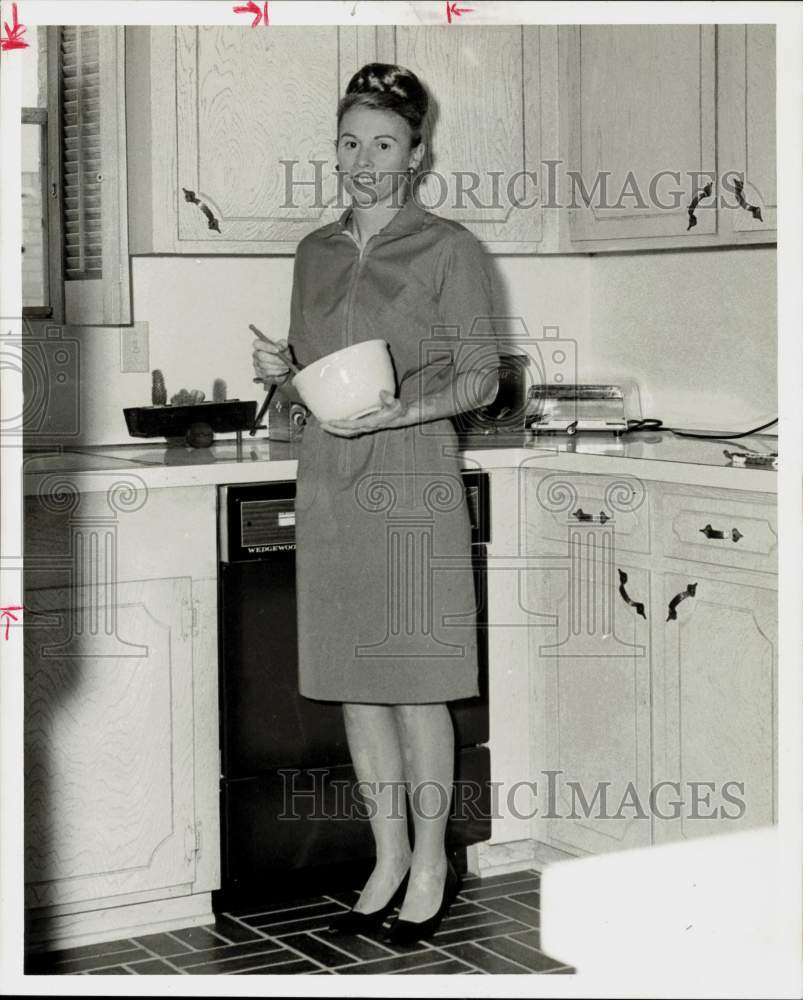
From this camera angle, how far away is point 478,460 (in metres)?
3.04

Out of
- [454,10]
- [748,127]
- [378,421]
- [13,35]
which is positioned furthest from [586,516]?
[13,35]

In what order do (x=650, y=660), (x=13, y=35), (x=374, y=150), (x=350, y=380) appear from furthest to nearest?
(x=650, y=660), (x=374, y=150), (x=350, y=380), (x=13, y=35)

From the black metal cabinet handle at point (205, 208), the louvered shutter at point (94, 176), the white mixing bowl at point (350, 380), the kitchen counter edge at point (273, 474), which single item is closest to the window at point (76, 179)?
the louvered shutter at point (94, 176)

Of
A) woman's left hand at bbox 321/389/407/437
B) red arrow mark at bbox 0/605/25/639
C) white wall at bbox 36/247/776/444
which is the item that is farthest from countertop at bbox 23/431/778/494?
red arrow mark at bbox 0/605/25/639

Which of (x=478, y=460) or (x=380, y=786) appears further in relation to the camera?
(x=478, y=460)

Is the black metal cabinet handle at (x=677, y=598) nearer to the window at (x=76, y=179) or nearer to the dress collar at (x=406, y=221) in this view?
the dress collar at (x=406, y=221)

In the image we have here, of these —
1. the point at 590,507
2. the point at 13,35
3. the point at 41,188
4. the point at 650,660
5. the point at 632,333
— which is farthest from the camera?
the point at 632,333

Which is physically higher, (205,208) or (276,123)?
(276,123)

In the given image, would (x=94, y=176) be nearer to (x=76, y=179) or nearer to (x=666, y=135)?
(x=76, y=179)

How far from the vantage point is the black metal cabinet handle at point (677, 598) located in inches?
109

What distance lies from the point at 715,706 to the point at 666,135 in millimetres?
1182

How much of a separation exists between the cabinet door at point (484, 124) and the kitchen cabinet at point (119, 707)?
0.97 meters

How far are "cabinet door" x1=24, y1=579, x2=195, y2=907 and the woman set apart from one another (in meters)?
0.27

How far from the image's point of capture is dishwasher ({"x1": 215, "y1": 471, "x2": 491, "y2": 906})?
2.87m
